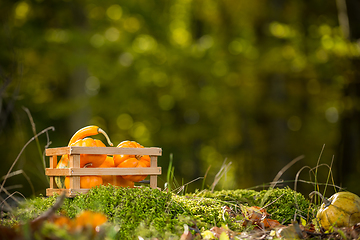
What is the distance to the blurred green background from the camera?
9.74 m

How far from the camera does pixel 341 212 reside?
2.14m

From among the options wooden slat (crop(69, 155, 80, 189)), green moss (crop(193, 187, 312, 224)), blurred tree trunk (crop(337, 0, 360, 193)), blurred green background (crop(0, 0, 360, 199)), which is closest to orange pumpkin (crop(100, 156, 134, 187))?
wooden slat (crop(69, 155, 80, 189))

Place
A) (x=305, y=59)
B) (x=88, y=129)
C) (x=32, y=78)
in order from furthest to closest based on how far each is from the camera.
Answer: (x=32, y=78) → (x=305, y=59) → (x=88, y=129)

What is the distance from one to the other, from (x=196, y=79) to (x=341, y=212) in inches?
390

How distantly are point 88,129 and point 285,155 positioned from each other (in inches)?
305

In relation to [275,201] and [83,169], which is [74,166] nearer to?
[83,169]

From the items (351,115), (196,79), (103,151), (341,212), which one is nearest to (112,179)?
(103,151)

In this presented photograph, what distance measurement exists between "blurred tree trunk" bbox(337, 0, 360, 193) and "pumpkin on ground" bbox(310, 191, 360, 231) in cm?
429

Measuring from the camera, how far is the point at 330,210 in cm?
216

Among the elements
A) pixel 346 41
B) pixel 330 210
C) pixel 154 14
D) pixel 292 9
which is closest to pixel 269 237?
pixel 330 210

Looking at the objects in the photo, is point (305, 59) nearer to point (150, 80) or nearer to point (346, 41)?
point (346, 41)

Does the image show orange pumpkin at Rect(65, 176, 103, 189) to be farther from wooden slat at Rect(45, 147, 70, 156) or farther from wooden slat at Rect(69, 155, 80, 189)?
wooden slat at Rect(45, 147, 70, 156)

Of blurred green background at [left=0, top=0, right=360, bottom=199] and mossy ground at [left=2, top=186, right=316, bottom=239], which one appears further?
blurred green background at [left=0, top=0, right=360, bottom=199]

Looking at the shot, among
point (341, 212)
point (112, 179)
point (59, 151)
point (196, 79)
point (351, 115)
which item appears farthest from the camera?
point (196, 79)
